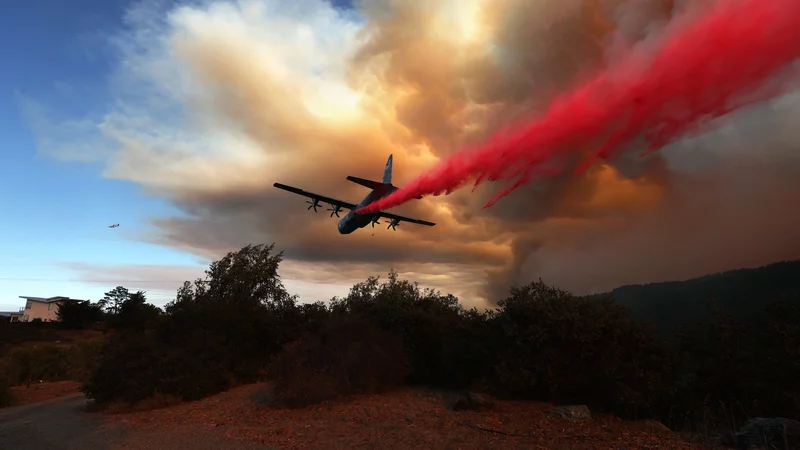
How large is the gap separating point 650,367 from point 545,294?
13.9 feet

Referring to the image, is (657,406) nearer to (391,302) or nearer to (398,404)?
(398,404)

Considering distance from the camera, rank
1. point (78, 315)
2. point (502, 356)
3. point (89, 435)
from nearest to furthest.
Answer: point (89, 435) → point (502, 356) → point (78, 315)

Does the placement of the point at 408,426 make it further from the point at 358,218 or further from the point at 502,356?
the point at 358,218

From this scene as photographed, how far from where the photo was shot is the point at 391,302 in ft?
79.2

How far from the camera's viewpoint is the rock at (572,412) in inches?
514

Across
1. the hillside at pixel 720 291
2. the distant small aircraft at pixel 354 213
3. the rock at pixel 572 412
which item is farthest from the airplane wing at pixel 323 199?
the hillside at pixel 720 291

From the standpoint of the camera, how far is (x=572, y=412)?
13.2 metres

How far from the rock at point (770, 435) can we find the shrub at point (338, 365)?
1203 cm

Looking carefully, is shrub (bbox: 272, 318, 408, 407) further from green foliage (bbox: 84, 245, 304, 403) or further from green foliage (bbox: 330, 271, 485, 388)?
green foliage (bbox: 84, 245, 304, 403)

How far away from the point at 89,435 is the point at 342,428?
9.65 m

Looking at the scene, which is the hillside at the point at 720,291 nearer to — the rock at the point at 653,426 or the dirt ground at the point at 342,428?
the rock at the point at 653,426

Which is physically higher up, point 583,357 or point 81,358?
point 583,357

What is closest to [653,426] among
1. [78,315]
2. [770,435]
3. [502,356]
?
[770,435]

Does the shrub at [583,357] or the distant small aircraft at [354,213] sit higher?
the distant small aircraft at [354,213]
